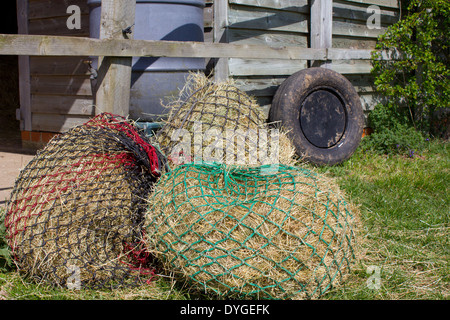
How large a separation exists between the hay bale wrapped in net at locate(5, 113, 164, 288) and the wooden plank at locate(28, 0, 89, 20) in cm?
348

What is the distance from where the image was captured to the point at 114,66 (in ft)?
12.2

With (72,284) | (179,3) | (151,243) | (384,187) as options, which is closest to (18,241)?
(72,284)

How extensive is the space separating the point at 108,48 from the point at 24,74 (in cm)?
358

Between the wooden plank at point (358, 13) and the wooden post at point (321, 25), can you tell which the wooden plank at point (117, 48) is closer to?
the wooden post at point (321, 25)

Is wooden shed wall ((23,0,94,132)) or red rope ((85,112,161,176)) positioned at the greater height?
wooden shed wall ((23,0,94,132))

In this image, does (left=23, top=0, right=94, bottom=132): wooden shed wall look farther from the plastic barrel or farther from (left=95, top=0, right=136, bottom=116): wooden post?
(left=95, top=0, right=136, bottom=116): wooden post

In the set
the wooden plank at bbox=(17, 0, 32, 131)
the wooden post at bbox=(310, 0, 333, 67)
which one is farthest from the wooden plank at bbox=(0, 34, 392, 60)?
the wooden plank at bbox=(17, 0, 32, 131)

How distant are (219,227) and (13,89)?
926cm

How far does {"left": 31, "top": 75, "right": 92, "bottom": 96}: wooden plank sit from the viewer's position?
599cm

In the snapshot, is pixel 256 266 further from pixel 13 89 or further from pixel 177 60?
pixel 13 89

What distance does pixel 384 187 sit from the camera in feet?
15.4

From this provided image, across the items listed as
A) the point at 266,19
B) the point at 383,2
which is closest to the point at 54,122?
the point at 266,19

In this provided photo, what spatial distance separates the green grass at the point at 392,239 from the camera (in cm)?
265
